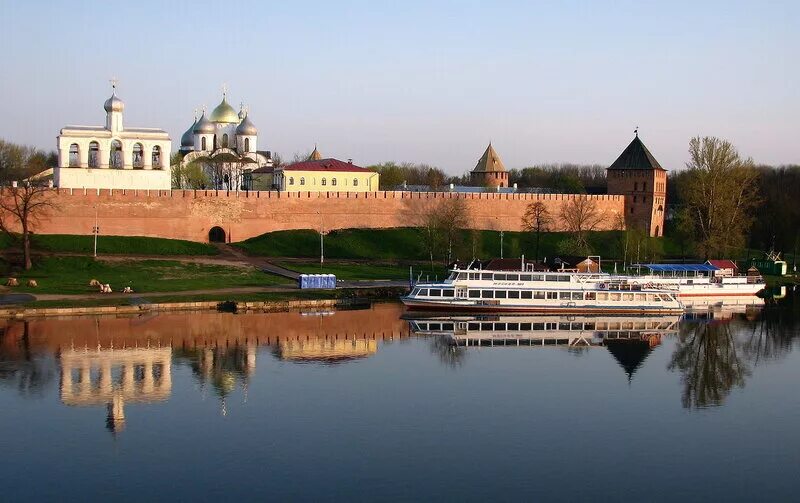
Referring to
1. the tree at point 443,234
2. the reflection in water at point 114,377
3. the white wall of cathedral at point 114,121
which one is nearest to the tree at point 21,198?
the white wall of cathedral at point 114,121

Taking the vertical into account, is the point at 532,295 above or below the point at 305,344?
above

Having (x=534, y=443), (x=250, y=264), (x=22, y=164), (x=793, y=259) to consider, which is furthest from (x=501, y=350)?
(x=22, y=164)

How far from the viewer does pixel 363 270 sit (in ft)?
145

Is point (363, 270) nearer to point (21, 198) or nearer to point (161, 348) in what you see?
point (21, 198)

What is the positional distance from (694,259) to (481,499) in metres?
38.5

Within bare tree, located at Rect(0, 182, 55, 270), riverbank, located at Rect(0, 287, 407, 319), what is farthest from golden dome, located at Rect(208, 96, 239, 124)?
riverbank, located at Rect(0, 287, 407, 319)

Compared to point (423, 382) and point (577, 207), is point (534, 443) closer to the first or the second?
point (423, 382)

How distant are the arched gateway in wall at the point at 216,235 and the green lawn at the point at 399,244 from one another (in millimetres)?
1258

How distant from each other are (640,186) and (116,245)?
94.5 feet

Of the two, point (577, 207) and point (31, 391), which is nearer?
point (31, 391)

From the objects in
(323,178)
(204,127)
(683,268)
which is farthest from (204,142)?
(683,268)

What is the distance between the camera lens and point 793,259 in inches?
2219

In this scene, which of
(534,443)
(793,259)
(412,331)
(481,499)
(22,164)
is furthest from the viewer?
(22,164)

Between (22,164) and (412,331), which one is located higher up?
(22,164)
